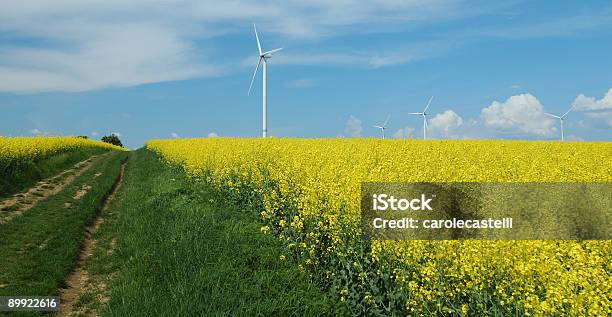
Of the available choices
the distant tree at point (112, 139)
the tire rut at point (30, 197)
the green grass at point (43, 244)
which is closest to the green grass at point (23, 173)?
the tire rut at point (30, 197)

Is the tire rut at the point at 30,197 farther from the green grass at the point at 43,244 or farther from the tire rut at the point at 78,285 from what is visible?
the tire rut at the point at 78,285

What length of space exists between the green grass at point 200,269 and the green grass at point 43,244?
68cm

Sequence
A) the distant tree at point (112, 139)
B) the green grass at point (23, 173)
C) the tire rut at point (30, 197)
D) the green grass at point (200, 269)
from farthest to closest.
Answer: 1. the distant tree at point (112, 139)
2. the green grass at point (23, 173)
3. the tire rut at point (30, 197)
4. the green grass at point (200, 269)

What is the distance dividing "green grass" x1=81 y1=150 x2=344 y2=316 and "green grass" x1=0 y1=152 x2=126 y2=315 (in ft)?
2.23

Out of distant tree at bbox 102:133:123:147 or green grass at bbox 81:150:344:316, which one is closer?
green grass at bbox 81:150:344:316

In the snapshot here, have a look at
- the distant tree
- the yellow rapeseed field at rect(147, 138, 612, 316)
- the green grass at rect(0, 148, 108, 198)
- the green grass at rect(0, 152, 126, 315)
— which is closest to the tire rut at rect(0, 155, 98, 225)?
the green grass at rect(0, 152, 126, 315)

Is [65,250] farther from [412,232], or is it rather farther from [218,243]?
[412,232]

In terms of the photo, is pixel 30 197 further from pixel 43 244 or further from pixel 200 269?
pixel 200 269

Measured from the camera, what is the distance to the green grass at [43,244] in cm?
952

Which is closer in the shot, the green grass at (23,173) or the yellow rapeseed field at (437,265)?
the yellow rapeseed field at (437,265)

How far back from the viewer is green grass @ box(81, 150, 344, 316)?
23.8ft

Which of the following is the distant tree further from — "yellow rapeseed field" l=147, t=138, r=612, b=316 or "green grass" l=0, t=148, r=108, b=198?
"yellow rapeseed field" l=147, t=138, r=612, b=316

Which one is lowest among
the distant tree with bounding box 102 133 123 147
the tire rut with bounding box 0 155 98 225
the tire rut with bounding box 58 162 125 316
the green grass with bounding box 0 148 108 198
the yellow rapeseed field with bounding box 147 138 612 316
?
the tire rut with bounding box 58 162 125 316

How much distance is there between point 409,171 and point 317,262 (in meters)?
3.20
